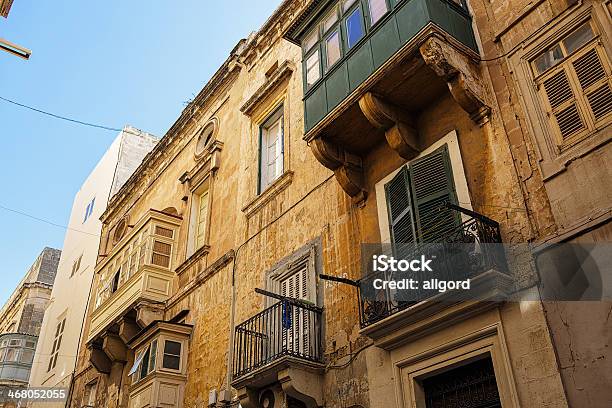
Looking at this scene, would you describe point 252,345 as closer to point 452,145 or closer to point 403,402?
point 403,402

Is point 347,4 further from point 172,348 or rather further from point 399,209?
point 172,348

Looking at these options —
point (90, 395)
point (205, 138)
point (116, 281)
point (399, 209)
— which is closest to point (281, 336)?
point (399, 209)

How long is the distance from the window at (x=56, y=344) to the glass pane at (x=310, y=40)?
1681 centimetres

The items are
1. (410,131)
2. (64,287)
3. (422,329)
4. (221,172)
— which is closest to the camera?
(422,329)

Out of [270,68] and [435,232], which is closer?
[435,232]

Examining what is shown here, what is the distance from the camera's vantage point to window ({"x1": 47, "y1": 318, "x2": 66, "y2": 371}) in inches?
875

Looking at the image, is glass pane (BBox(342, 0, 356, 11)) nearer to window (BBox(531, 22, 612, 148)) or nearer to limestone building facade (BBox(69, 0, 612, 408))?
limestone building facade (BBox(69, 0, 612, 408))

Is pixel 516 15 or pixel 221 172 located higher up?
pixel 221 172

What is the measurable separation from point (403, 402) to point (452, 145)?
3.67 metres

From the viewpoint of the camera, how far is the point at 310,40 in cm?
1114

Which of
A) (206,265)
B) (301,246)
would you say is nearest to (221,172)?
(206,265)

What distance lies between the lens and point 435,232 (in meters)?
7.76

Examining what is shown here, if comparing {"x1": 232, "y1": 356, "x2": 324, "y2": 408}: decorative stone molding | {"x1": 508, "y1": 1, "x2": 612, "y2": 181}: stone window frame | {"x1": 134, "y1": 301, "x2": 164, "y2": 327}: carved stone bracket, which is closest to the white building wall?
{"x1": 134, "y1": 301, "x2": 164, "y2": 327}: carved stone bracket

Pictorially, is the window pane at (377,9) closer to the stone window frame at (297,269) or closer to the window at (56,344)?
the stone window frame at (297,269)
